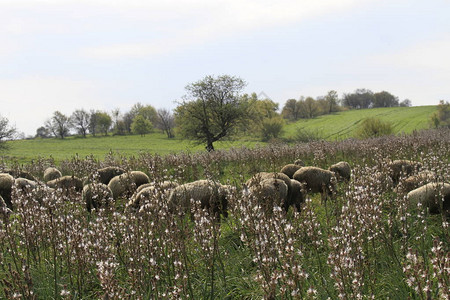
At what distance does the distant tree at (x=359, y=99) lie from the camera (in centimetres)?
13962

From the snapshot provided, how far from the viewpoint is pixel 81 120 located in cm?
10656

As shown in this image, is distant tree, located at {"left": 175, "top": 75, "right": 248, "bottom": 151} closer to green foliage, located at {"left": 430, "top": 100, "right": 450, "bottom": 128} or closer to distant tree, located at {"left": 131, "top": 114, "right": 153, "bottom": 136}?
green foliage, located at {"left": 430, "top": 100, "right": 450, "bottom": 128}

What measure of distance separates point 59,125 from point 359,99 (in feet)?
364

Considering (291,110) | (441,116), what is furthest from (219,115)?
(291,110)

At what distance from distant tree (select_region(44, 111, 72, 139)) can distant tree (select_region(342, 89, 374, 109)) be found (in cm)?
10467

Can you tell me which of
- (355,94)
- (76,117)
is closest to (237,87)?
(76,117)

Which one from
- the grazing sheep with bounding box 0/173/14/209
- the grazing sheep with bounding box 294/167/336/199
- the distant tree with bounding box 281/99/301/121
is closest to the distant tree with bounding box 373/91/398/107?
the distant tree with bounding box 281/99/301/121

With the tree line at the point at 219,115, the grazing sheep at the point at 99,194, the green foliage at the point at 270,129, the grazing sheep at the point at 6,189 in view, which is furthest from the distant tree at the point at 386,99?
the grazing sheep at the point at 99,194

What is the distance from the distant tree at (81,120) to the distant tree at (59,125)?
1.90 metres

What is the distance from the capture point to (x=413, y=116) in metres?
78.2

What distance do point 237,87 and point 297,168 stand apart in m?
31.2

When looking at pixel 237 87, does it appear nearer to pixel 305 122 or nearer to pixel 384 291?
pixel 384 291

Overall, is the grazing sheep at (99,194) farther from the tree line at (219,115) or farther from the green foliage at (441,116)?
the green foliage at (441,116)

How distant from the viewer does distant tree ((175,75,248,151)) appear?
4012 cm
